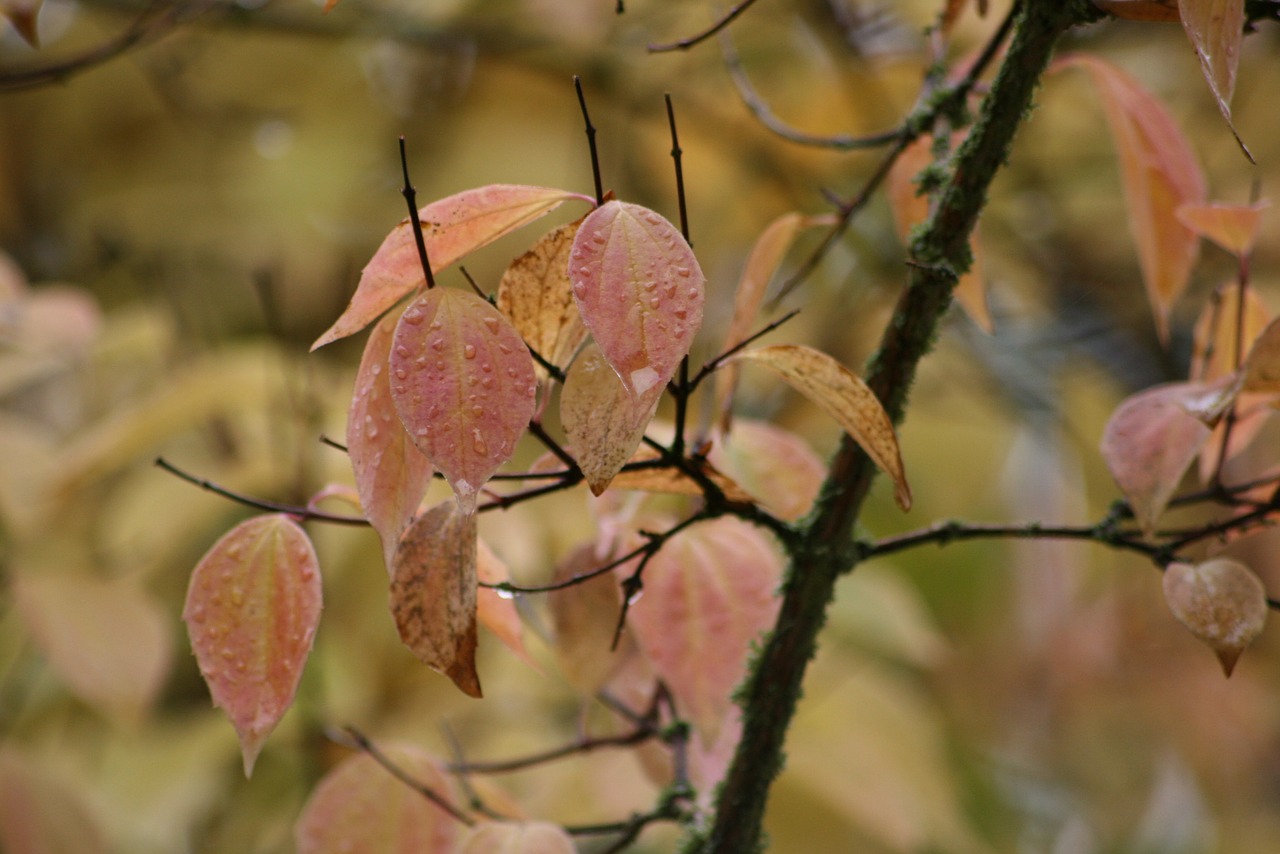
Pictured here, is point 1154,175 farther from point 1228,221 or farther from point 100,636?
point 100,636

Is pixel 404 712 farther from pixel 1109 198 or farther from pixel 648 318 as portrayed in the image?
pixel 1109 198

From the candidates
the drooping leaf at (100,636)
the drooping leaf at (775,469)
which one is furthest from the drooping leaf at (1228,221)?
the drooping leaf at (100,636)

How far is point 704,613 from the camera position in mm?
402

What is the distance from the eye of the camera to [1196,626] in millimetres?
308

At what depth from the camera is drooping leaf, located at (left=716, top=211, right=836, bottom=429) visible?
1.19 feet

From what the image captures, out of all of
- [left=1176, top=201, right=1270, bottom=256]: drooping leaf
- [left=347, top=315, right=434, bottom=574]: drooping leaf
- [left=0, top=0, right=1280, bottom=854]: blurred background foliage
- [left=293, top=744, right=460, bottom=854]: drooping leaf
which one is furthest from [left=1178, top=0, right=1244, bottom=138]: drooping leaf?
[left=0, top=0, right=1280, bottom=854]: blurred background foliage

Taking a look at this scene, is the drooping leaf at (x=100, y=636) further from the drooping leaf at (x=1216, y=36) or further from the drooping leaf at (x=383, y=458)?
the drooping leaf at (x=1216, y=36)

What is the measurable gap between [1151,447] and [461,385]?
0.23m

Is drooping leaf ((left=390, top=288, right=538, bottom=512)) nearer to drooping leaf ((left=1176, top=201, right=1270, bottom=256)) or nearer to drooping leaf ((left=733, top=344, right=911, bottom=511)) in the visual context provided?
drooping leaf ((left=733, top=344, right=911, bottom=511))

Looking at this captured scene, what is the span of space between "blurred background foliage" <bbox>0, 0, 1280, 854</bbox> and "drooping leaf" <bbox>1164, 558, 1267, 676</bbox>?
1.43 ft

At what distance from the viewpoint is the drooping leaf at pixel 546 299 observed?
29 centimetres

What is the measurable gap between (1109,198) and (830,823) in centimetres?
101

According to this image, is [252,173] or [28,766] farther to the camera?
[252,173]

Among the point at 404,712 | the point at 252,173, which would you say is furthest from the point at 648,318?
the point at 252,173
